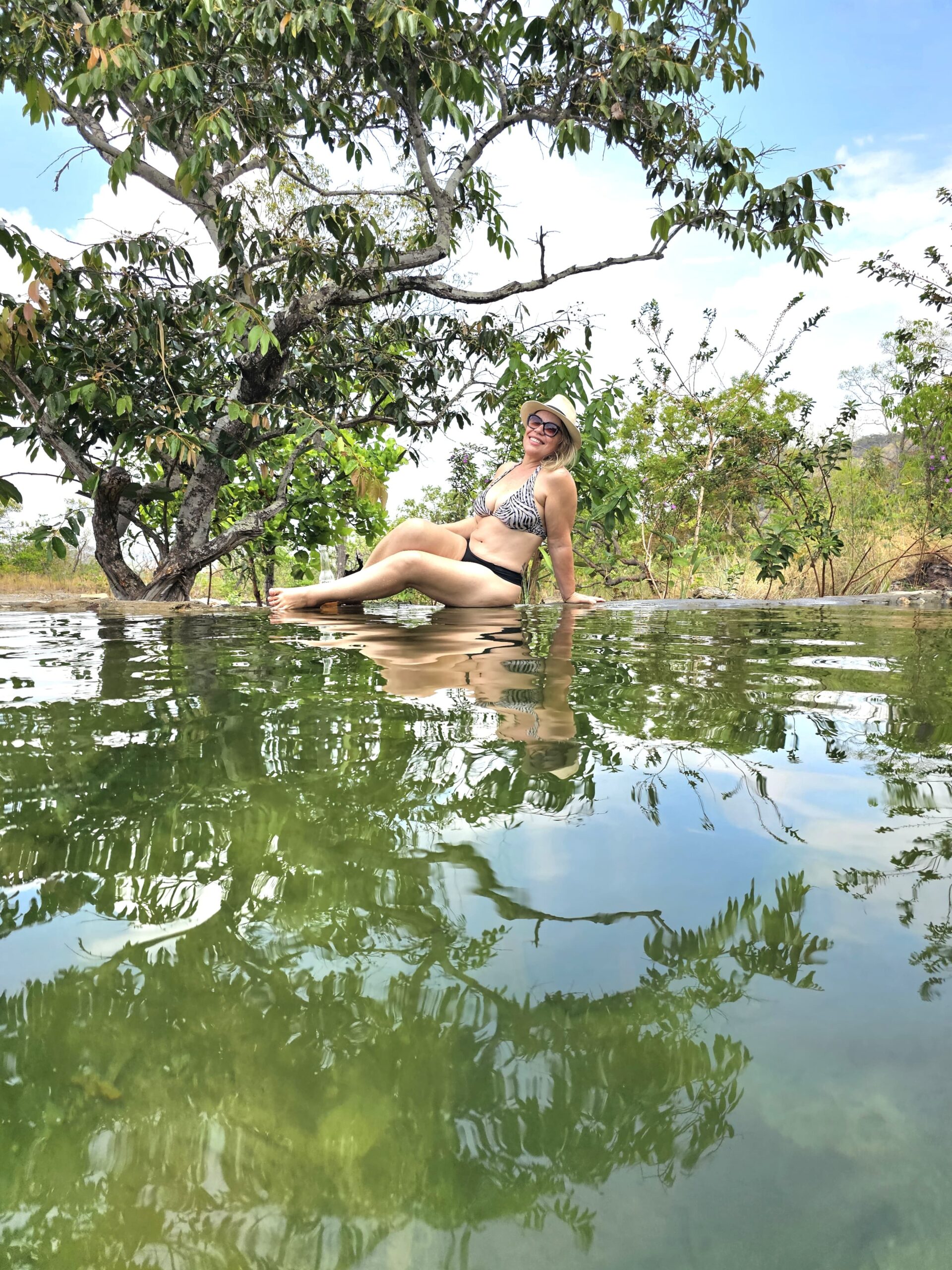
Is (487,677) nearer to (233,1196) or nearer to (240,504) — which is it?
(233,1196)

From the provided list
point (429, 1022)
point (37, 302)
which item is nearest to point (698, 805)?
point (429, 1022)

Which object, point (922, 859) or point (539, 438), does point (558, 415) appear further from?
point (922, 859)

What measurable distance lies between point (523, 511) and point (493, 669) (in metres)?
2.42

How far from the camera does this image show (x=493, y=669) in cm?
202

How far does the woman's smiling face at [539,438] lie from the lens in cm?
434

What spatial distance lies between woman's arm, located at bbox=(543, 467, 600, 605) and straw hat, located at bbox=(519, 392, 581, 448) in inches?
8.5

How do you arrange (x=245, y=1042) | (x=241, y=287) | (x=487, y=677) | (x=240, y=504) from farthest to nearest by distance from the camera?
(x=240, y=504) → (x=241, y=287) → (x=487, y=677) → (x=245, y=1042)

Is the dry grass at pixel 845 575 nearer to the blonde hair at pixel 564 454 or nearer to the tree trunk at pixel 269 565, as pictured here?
the blonde hair at pixel 564 454

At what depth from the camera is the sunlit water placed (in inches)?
15.7

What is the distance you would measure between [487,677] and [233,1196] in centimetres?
151

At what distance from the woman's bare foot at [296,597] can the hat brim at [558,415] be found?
1.63 meters

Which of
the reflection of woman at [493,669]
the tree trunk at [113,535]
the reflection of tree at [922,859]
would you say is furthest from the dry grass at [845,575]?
the reflection of tree at [922,859]

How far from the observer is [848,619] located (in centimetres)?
398

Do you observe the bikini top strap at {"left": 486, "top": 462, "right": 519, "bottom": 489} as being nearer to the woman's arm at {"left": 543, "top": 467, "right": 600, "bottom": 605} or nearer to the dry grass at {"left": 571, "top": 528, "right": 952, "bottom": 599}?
the woman's arm at {"left": 543, "top": 467, "right": 600, "bottom": 605}
